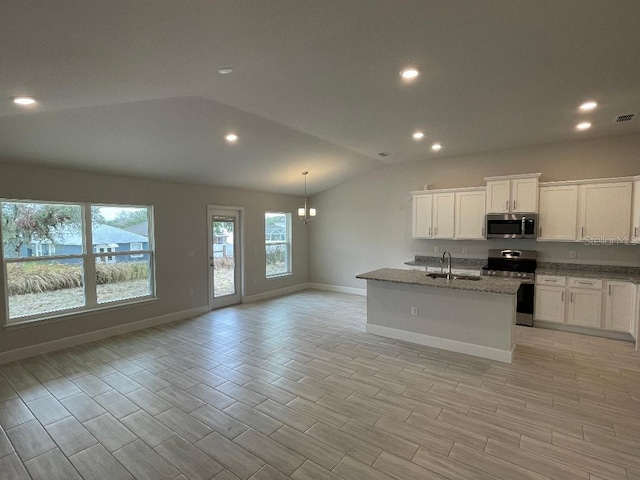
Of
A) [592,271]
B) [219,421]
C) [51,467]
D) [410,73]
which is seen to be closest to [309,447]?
[219,421]

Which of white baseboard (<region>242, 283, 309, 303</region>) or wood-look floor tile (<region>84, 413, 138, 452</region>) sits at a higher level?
white baseboard (<region>242, 283, 309, 303</region>)

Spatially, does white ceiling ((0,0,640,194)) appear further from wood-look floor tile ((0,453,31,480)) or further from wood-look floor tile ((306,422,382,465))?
wood-look floor tile ((306,422,382,465))

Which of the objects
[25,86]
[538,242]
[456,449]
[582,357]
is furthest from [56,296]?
[538,242]

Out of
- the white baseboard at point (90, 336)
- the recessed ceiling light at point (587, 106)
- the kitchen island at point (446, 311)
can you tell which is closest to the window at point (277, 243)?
the white baseboard at point (90, 336)

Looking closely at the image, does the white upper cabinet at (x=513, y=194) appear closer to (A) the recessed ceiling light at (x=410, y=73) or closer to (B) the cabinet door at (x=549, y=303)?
(B) the cabinet door at (x=549, y=303)

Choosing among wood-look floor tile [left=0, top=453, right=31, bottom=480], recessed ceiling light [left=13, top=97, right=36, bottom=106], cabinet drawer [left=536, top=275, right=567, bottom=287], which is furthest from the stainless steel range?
recessed ceiling light [left=13, top=97, right=36, bottom=106]

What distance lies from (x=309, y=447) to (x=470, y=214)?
479 centimetres

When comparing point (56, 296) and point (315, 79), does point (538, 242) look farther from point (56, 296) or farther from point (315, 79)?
point (56, 296)

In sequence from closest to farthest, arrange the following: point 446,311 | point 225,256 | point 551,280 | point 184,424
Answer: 1. point 184,424
2. point 446,311
3. point 551,280
4. point 225,256

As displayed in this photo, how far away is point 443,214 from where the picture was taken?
19.8 ft

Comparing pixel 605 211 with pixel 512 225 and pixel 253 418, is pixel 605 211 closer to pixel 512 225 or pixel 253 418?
pixel 512 225

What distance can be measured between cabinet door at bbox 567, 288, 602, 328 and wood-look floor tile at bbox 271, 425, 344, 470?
14.6 feet

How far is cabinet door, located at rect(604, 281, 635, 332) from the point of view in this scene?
14.6ft

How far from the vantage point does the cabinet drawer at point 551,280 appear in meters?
4.89
